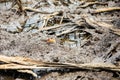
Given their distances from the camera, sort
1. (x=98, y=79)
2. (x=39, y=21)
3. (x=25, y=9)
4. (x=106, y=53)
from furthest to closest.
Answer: (x=25, y=9) → (x=39, y=21) → (x=106, y=53) → (x=98, y=79)

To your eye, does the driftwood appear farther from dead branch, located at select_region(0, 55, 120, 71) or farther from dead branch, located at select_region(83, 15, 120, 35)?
dead branch, located at select_region(83, 15, 120, 35)

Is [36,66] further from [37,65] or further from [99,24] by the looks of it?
[99,24]

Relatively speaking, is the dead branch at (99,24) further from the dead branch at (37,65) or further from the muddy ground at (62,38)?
the dead branch at (37,65)

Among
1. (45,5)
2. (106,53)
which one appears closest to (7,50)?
(106,53)

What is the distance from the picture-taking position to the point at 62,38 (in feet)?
14.3

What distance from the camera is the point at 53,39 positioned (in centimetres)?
428

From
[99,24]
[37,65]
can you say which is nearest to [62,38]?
[99,24]

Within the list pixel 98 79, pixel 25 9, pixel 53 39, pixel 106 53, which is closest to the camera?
pixel 98 79

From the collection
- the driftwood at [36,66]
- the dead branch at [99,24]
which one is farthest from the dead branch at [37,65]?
the dead branch at [99,24]

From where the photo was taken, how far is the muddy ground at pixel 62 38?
11.6ft

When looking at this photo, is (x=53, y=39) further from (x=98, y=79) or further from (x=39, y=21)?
(x=98, y=79)

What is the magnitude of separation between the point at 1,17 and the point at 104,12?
1.70 m

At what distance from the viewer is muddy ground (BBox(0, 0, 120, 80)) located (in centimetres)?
354

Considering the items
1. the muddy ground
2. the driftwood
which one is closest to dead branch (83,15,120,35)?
the muddy ground
